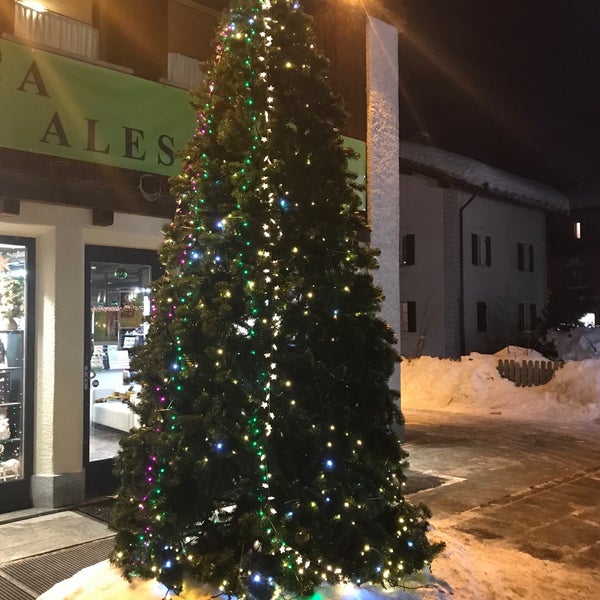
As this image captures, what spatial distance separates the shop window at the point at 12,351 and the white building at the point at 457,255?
58.0 ft

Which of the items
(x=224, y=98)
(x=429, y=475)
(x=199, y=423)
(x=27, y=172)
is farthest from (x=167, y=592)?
(x=429, y=475)

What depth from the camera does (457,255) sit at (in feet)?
77.8

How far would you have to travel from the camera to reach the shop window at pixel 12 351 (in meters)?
6.12

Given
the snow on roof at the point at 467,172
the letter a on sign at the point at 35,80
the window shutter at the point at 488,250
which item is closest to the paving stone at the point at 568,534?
the letter a on sign at the point at 35,80

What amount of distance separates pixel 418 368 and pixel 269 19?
1361 cm

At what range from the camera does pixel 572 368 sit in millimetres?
13797

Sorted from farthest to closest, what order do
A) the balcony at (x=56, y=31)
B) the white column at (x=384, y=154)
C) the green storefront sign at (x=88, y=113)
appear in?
the white column at (x=384, y=154) < the balcony at (x=56, y=31) < the green storefront sign at (x=88, y=113)

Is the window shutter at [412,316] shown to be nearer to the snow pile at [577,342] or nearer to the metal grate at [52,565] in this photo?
the snow pile at [577,342]

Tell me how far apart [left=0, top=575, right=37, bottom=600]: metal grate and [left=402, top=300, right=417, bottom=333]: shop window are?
21.6 meters

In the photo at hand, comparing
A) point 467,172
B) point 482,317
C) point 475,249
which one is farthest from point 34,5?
point 482,317

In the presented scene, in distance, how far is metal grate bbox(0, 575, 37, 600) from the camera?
423cm

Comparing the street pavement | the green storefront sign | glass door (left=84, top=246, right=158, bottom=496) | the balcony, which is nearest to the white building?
the street pavement

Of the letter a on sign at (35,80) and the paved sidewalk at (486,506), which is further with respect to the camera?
the letter a on sign at (35,80)

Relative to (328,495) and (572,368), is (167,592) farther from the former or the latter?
(572,368)
